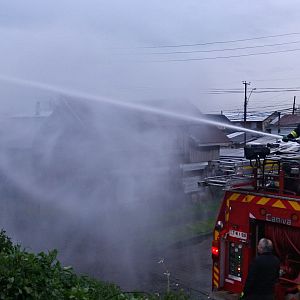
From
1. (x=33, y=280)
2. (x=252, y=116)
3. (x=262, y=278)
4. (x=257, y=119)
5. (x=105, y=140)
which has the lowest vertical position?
(x=262, y=278)

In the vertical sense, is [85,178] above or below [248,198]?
below

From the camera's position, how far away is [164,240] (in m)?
11.4

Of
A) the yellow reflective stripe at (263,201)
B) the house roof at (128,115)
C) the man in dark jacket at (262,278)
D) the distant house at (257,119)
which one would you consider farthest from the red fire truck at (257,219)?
the distant house at (257,119)

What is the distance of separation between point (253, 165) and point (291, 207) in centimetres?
77

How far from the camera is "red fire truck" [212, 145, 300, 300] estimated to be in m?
5.14

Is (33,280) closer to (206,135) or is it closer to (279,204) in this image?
(279,204)

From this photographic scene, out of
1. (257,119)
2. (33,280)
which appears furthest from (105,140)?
(257,119)

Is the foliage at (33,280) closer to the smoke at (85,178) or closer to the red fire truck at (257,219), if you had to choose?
the red fire truck at (257,219)

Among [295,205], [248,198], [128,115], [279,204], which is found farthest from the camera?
[128,115]

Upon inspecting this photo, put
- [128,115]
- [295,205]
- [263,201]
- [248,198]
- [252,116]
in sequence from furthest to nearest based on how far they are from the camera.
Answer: [252,116] → [128,115] → [248,198] → [263,201] → [295,205]

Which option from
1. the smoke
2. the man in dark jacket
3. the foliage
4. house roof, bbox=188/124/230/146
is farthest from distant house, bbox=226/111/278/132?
the foliage

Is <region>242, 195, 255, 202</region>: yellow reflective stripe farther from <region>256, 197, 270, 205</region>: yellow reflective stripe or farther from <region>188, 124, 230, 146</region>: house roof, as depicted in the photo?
<region>188, 124, 230, 146</region>: house roof

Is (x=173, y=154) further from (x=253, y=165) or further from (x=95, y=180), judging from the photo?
(x=253, y=165)

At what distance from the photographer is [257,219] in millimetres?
5375
